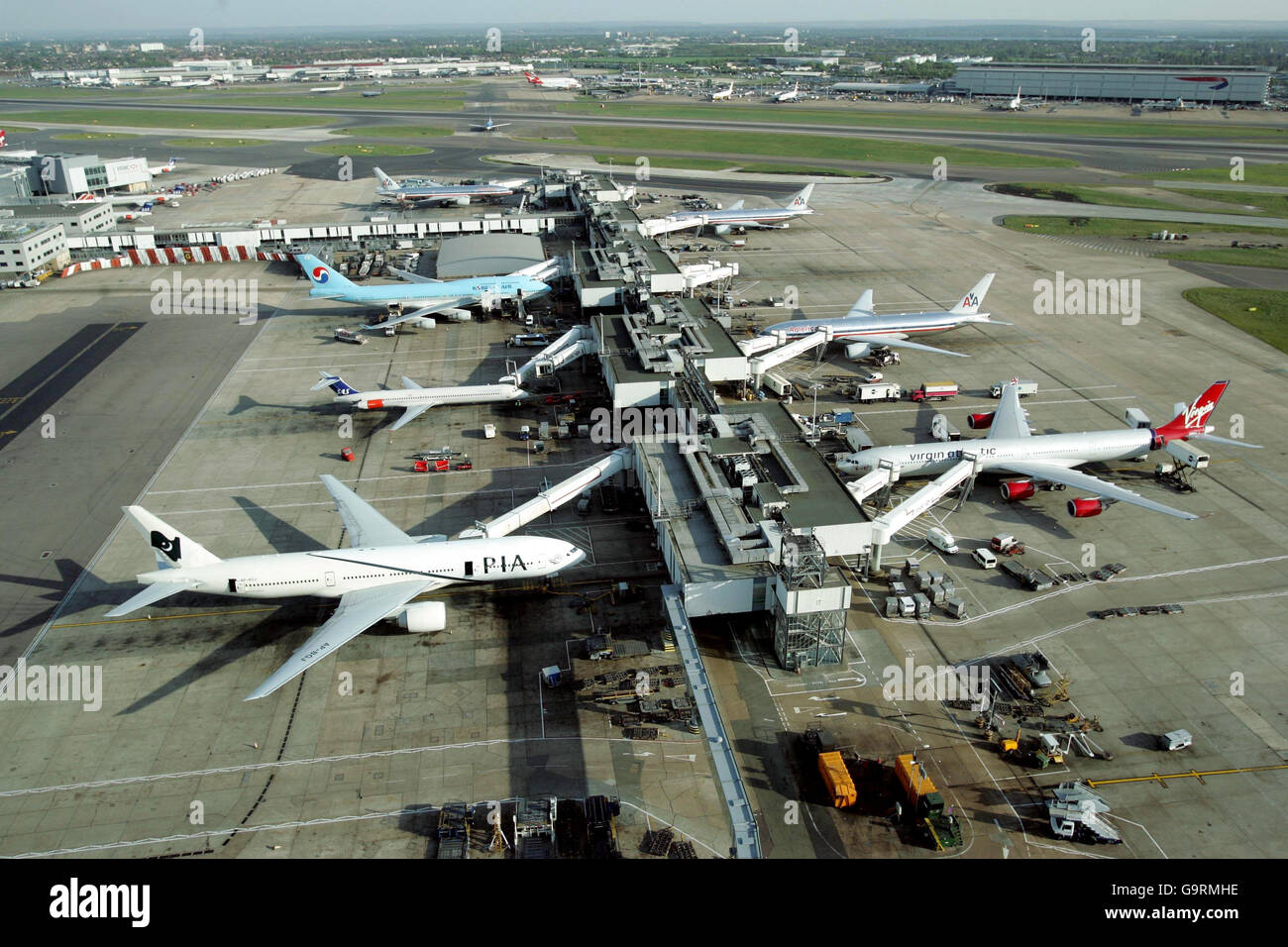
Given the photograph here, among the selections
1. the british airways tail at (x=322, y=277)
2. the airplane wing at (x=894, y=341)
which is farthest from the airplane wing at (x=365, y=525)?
the airplane wing at (x=894, y=341)

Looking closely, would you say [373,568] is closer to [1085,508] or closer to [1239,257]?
[1085,508]

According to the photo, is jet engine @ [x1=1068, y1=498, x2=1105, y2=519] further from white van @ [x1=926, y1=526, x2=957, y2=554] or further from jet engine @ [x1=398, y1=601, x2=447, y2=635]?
jet engine @ [x1=398, y1=601, x2=447, y2=635]

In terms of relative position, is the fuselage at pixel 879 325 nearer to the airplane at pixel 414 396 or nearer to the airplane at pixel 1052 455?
the airplane at pixel 1052 455

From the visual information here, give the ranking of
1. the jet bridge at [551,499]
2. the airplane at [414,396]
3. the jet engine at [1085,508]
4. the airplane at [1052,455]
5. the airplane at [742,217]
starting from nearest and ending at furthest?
the jet bridge at [551,499] < the jet engine at [1085,508] < the airplane at [1052,455] < the airplane at [414,396] < the airplane at [742,217]

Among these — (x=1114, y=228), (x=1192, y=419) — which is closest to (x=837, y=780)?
(x=1192, y=419)

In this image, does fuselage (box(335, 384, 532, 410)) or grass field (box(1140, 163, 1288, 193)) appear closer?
fuselage (box(335, 384, 532, 410))

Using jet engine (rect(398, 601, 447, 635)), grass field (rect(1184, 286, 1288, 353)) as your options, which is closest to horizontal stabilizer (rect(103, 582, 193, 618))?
jet engine (rect(398, 601, 447, 635))
